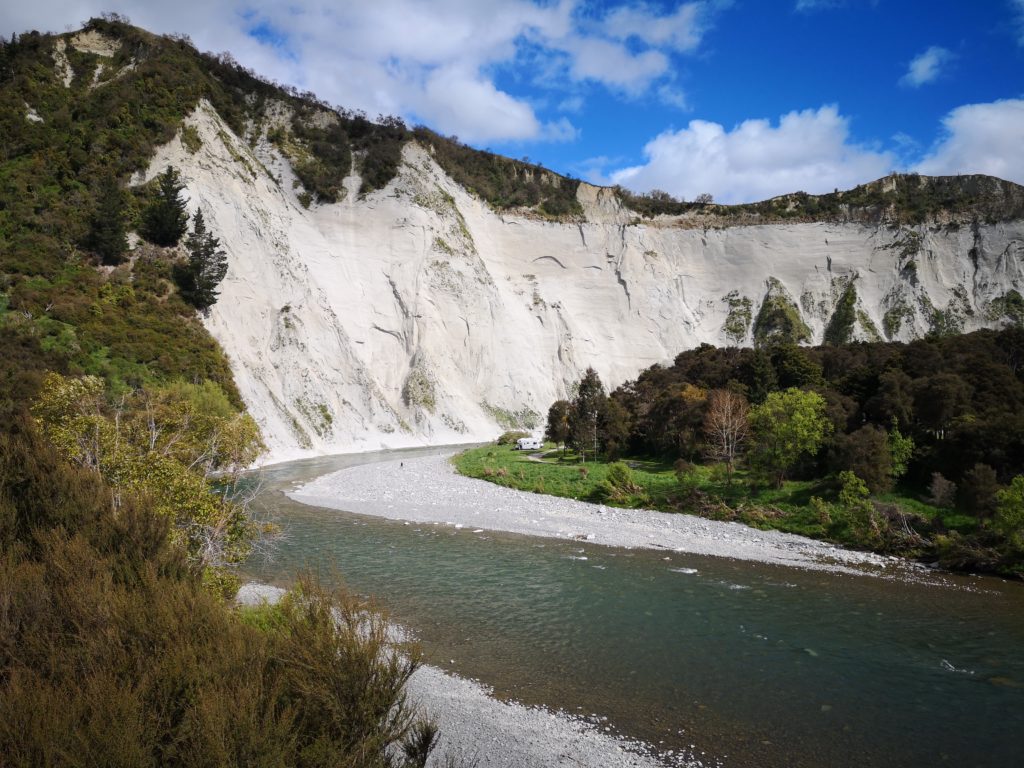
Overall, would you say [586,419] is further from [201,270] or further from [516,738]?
[516,738]

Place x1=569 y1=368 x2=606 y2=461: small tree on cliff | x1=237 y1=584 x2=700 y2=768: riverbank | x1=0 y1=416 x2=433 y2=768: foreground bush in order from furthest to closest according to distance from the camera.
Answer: x1=569 y1=368 x2=606 y2=461: small tree on cliff → x1=237 y1=584 x2=700 y2=768: riverbank → x1=0 y1=416 x2=433 y2=768: foreground bush

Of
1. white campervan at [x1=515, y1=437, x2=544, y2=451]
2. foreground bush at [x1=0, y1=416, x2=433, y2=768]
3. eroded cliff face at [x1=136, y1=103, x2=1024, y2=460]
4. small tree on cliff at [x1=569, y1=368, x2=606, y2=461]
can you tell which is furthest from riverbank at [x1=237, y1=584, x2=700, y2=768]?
white campervan at [x1=515, y1=437, x2=544, y2=451]

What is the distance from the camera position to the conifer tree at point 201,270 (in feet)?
142

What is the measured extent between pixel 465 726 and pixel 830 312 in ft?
289

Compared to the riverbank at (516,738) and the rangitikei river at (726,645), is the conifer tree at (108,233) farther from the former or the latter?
the riverbank at (516,738)

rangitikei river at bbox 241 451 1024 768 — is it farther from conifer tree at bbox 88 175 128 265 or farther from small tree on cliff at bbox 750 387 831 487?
conifer tree at bbox 88 175 128 265

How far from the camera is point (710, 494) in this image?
24.7 meters

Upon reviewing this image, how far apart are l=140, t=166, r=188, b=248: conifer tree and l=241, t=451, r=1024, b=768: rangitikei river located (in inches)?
1417

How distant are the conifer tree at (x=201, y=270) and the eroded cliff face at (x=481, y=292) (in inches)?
66.4

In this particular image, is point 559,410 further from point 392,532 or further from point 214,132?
point 214,132

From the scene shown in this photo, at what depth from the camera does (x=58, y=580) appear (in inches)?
210

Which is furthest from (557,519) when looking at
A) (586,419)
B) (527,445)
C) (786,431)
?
(527,445)

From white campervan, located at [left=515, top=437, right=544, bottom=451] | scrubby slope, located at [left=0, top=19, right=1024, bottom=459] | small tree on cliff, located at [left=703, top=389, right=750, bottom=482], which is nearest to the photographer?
small tree on cliff, located at [left=703, top=389, right=750, bottom=482]

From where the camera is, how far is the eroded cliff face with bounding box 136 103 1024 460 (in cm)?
5044
